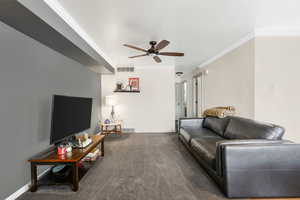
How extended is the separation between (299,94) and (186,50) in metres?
2.70

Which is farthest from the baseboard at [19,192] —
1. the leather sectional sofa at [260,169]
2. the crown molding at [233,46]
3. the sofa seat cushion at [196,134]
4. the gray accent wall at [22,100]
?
the crown molding at [233,46]

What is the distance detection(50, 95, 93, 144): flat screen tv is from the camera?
1913mm

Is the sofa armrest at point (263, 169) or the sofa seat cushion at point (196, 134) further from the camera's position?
the sofa seat cushion at point (196, 134)

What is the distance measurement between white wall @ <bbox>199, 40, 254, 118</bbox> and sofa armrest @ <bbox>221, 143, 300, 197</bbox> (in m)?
1.60

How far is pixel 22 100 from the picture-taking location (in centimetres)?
180

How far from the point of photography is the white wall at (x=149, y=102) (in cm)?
504

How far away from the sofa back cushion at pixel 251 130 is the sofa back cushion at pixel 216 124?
16cm

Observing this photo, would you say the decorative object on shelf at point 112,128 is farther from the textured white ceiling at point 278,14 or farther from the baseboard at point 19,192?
the textured white ceiling at point 278,14

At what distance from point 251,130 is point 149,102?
3.41m

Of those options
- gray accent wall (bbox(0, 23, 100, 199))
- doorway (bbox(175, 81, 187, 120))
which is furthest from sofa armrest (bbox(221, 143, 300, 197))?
doorway (bbox(175, 81, 187, 120))

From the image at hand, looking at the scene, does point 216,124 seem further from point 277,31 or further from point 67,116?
point 67,116

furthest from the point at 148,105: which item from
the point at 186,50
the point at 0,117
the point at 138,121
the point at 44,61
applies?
the point at 0,117

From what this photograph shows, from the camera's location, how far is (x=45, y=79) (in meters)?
2.21

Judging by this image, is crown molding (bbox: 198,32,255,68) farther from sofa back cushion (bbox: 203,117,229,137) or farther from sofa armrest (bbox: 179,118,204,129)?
sofa armrest (bbox: 179,118,204,129)
